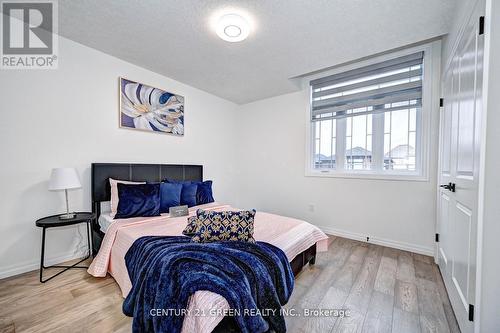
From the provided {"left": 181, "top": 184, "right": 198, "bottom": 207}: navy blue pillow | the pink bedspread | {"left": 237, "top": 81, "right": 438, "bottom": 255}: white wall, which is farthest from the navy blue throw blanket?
{"left": 237, "top": 81, "right": 438, "bottom": 255}: white wall

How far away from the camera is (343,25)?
2.09 metres

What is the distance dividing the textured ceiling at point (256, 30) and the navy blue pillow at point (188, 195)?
1699 mm

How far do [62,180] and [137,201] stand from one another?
2.29 ft

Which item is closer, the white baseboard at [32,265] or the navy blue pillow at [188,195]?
the white baseboard at [32,265]

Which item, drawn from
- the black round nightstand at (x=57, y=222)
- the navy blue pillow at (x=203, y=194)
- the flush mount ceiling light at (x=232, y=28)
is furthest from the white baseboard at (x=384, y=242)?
the black round nightstand at (x=57, y=222)

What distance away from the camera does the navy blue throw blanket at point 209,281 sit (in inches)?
43.7

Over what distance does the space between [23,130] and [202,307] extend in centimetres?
251

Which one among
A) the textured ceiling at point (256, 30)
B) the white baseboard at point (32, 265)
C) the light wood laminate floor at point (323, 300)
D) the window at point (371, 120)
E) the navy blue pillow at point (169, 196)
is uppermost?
the textured ceiling at point (256, 30)

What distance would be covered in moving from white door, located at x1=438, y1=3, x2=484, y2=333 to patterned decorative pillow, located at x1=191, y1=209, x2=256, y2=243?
4.57 ft

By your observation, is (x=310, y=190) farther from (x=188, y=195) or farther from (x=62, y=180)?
(x=62, y=180)

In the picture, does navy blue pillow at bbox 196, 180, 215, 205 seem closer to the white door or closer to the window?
the window

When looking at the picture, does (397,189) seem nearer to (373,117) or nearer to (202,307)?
(373,117)

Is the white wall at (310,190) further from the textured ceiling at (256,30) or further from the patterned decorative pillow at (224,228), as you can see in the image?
the patterned decorative pillow at (224,228)

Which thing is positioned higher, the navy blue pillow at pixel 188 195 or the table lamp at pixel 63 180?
the table lamp at pixel 63 180
